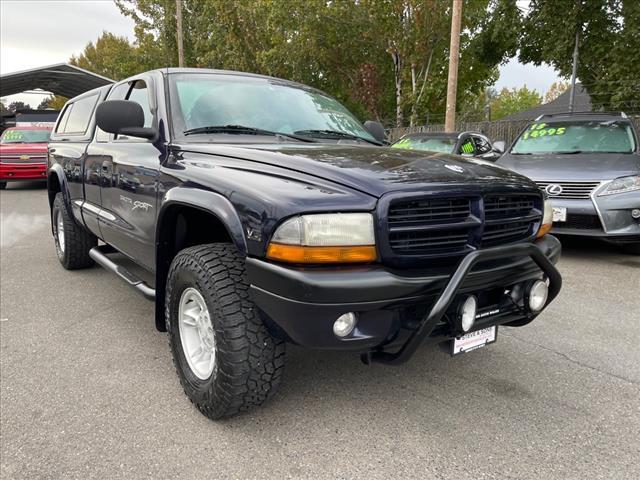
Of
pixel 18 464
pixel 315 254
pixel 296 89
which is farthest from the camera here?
pixel 296 89

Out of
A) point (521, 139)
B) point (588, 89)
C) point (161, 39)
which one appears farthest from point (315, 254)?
point (161, 39)

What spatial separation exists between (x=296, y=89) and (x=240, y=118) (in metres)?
0.78

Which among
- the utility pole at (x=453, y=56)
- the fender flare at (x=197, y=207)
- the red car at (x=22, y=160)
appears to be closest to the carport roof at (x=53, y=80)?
the red car at (x=22, y=160)

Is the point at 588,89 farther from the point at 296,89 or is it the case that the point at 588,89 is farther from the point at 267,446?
the point at 267,446

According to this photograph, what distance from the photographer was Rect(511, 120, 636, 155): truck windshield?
21.2 feet

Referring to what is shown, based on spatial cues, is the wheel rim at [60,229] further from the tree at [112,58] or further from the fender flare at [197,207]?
the tree at [112,58]

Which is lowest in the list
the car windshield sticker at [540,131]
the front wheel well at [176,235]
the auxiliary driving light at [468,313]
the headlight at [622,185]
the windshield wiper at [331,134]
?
the auxiliary driving light at [468,313]

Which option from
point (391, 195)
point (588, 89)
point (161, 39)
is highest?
point (161, 39)

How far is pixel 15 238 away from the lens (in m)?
7.23

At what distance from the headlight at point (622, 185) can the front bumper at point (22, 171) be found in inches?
509

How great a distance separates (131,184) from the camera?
10.7ft

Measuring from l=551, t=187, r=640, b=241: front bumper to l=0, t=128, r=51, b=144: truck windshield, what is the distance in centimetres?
1352

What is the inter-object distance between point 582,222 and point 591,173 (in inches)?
22.0

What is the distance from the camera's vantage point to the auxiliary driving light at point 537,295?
2.44 meters
